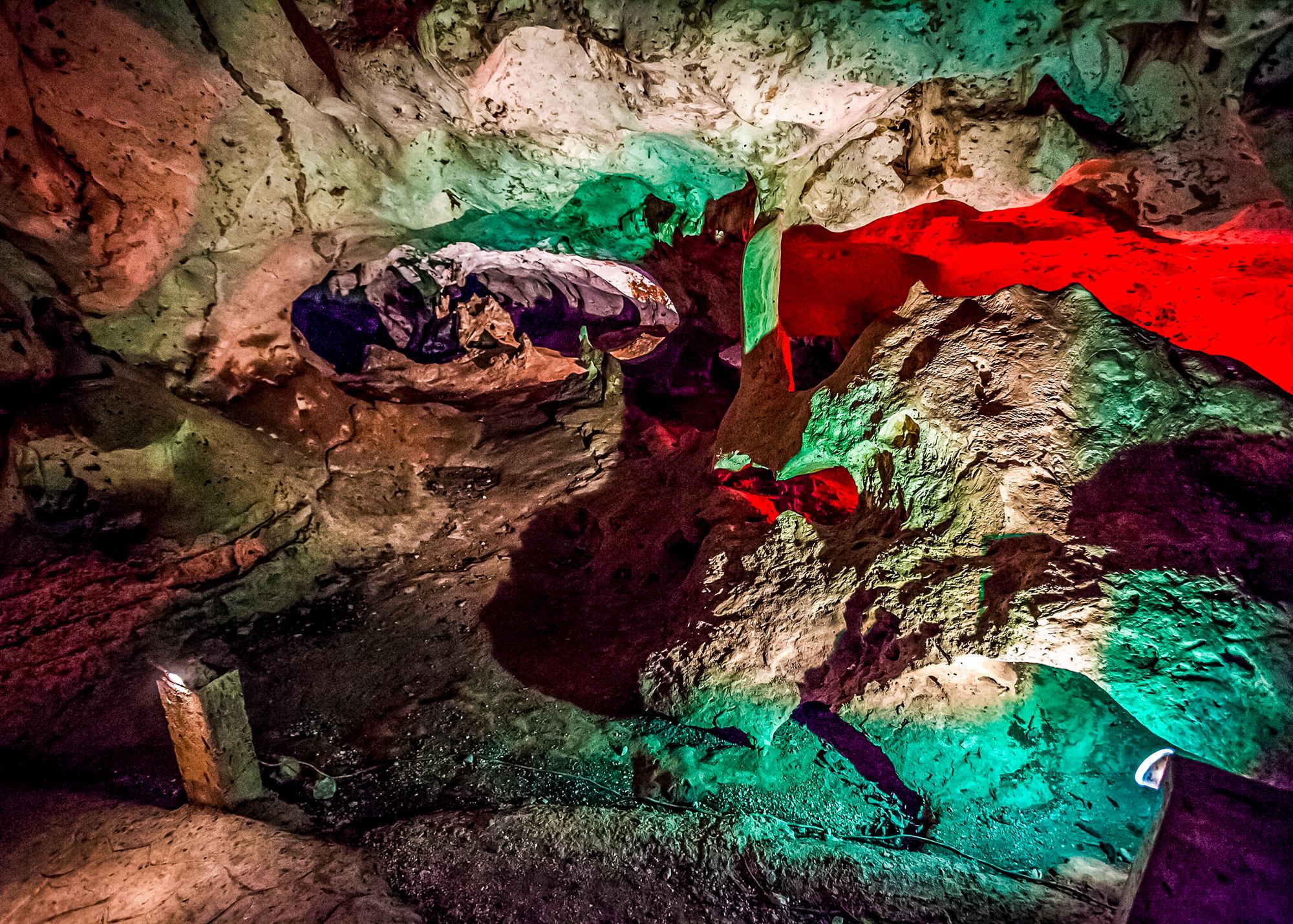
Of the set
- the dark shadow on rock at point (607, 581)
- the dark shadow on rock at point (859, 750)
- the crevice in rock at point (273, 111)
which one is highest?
the crevice in rock at point (273, 111)

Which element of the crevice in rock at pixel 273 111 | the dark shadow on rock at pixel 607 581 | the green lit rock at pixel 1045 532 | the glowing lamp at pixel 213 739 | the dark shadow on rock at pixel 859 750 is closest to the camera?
the green lit rock at pixel 1045 532

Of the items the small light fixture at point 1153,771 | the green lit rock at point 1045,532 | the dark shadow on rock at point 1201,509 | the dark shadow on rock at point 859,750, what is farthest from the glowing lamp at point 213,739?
the small light fixture at point 1153,771

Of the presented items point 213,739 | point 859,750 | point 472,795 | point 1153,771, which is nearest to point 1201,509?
point 1153,771

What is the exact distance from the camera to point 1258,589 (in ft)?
6.91

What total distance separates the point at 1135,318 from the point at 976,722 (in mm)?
3679

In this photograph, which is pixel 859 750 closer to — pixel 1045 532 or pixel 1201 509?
pixel 1045 532

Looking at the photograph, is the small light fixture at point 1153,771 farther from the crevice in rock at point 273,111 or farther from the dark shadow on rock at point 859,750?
the crevice in rock at point 273,111

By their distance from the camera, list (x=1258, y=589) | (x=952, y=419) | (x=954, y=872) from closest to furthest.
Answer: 1. (x=1258, y=589)
2. (x=954, y=872)
3. (x=952, y=419)

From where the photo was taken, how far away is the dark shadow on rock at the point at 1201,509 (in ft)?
7.11

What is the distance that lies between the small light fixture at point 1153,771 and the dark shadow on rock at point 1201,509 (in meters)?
1.07

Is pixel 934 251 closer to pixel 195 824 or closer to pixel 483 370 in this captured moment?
pixel 483 370

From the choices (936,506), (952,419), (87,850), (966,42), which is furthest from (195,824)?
(966,42)

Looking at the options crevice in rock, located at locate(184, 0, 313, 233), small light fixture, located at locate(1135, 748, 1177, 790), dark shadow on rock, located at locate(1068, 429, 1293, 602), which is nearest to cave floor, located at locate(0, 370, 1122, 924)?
small light fixture, located at locate(1135, 748, 1177, 790)

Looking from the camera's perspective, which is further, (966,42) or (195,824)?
(966,42)
